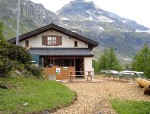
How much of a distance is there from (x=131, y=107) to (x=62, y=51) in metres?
21.7

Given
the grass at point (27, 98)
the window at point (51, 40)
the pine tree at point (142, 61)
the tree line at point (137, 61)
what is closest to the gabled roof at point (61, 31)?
the window at point (51, 40)

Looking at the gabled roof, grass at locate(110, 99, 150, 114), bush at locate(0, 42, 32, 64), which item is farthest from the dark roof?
grass at locate(110, 99, 150, 114)

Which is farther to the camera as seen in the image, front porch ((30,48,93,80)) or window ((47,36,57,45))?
window ((47,36,57,45))

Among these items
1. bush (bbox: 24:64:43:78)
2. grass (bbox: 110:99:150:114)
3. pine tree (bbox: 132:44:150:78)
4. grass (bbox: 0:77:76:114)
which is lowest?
grass (bbox: 110:99:150:114)

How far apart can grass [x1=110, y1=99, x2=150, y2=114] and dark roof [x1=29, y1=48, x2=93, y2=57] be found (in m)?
18.6

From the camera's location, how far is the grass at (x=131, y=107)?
13727 mm

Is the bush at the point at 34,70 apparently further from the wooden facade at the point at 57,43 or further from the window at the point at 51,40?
the window at the point at 51,40

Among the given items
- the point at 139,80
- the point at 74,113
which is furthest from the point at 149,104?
the point at 139,80

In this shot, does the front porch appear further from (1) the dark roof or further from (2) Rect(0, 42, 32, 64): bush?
(2) Rect(0, 42, 32, 64): bush

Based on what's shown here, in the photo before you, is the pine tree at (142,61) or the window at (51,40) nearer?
the window at (51,40)

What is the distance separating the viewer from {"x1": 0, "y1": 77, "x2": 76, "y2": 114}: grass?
12309 mm

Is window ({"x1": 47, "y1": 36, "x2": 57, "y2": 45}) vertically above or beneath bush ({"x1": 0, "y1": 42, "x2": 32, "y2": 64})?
above

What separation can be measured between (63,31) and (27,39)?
430 centimetres

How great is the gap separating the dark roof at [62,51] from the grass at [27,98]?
16.0 metres
